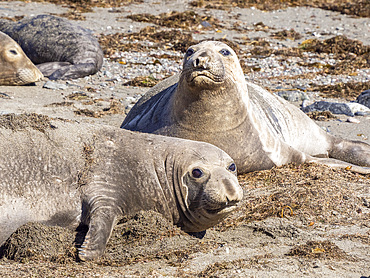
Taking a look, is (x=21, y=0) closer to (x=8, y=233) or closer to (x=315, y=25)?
(x=315, y=25)

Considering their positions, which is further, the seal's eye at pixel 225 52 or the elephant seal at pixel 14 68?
the elephant seal at pixel 14 68

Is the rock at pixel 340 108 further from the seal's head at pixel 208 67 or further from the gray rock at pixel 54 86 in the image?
the gray rock at pixel 54 86

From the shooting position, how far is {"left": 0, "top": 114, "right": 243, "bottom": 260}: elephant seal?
3.34 metres

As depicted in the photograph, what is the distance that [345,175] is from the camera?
5.23 meters

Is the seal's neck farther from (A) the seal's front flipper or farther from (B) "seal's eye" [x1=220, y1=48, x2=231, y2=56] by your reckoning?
(A) the seal's front flipper

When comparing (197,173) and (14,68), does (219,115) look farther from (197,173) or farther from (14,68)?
(14,68)

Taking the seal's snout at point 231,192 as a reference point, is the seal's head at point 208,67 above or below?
above

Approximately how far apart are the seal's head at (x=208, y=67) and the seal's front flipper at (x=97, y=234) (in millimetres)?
1746

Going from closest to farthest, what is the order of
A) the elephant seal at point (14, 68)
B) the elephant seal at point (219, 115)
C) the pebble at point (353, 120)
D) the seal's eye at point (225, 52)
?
the elephant seal at point (219, 115)
the seal's eye at point (225, 52)
the pebble at point (353, 120)
the elephant seal at point (14, 68)

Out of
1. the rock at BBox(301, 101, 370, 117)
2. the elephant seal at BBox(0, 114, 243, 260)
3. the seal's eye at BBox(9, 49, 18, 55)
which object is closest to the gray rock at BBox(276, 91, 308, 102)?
the rock at BBox(301, 101, 370, 117)

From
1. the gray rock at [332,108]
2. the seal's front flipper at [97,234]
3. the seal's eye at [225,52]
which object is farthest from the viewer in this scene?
the gray rock at [332,108]

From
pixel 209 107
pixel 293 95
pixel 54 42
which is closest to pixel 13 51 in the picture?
pixel 54 42

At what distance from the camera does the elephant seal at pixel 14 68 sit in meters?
8.90

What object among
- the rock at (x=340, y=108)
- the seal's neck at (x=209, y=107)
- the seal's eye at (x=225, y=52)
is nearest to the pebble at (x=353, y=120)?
the rock at (x=340, y=108)
